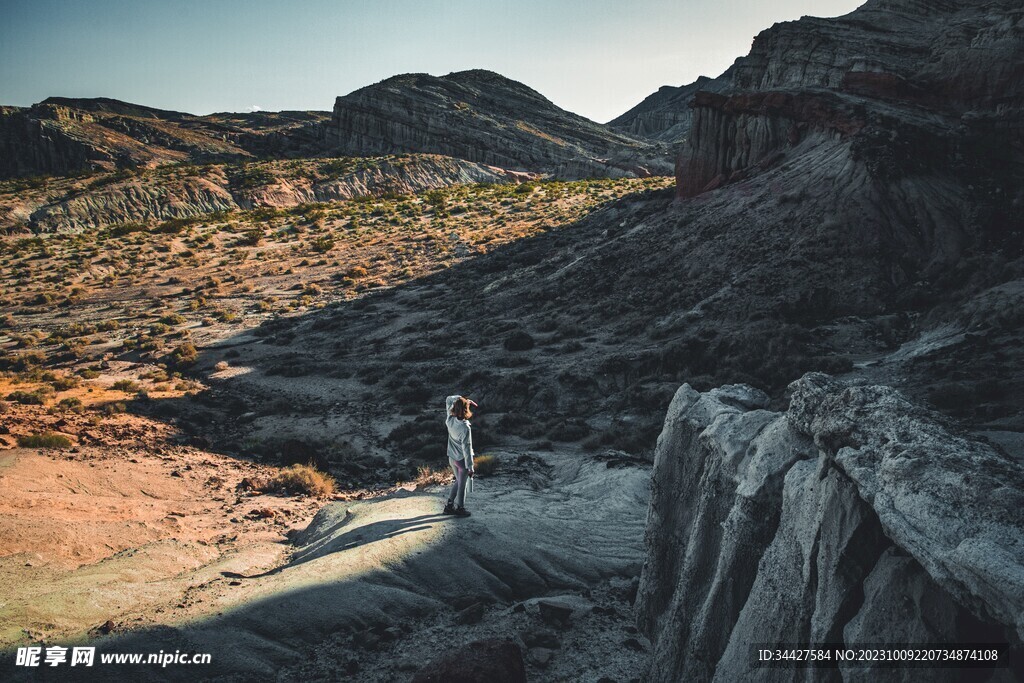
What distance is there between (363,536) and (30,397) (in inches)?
673

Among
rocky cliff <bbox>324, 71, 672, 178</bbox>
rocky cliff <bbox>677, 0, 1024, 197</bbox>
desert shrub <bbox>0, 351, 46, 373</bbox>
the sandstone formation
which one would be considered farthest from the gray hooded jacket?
rocky cliff <bbox>324, 71, 672, 178</bbox>

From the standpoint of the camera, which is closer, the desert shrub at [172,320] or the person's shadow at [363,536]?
the person's shadow at [363,536]

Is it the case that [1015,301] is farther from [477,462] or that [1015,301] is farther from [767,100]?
[767,100]

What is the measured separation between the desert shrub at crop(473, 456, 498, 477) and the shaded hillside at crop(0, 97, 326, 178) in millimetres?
91440

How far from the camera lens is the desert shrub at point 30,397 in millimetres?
21031

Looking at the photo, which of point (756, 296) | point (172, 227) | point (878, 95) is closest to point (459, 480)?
point (756, 296)

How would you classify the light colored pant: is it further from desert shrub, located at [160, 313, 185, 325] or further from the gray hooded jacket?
desert shrub, located at [160, 313, 185, 325]

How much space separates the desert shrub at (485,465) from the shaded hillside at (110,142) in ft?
300

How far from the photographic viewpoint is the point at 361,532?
34.4 feet

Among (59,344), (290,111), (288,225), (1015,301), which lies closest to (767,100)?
(1015,301)

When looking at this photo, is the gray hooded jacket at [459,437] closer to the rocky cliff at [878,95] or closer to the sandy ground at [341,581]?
the sandy ground at [341,581]

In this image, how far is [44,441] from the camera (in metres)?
15.4

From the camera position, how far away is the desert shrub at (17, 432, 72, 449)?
15312mm

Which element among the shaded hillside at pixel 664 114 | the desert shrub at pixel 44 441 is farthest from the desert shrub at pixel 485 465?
the shaded hillside at pixel 664 114
